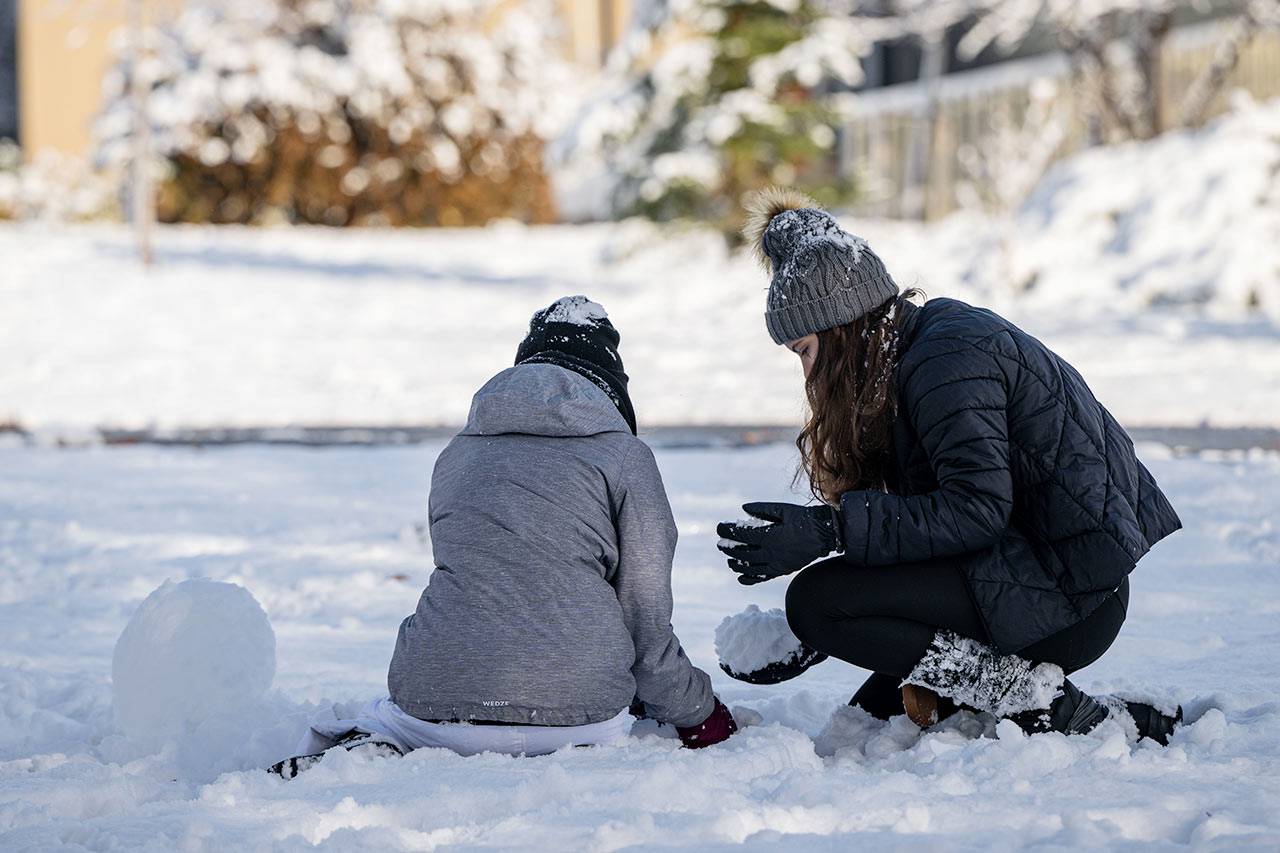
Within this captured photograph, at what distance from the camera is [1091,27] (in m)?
15.4

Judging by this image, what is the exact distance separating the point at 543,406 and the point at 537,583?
341 millimetres

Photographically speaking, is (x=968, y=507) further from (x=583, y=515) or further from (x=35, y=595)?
(x=35, y=595)

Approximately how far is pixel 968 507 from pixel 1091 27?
13.6 metres

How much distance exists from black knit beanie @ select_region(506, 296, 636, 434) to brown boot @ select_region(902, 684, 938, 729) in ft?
2.63

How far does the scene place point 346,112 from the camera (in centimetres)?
2428

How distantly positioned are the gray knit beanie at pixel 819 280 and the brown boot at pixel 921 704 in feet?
2.58

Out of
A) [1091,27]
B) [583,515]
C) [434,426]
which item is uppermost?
[1091,27]

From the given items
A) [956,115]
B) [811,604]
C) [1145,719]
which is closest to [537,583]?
[811,604]

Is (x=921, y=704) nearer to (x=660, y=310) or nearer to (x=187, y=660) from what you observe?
(x=187, y=660)

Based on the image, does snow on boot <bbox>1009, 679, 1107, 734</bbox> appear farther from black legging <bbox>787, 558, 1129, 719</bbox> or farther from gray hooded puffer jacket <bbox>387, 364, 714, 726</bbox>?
gray hooded puffer jacket <bbox>387, 364, 714, 726</bbox>

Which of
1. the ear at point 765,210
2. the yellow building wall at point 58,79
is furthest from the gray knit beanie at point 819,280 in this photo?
the yellow building wall at point 58,79

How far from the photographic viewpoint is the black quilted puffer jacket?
9.75ft

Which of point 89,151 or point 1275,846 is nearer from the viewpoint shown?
point 1275,846

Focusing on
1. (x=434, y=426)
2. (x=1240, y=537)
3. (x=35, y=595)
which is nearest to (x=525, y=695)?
(x=35, y=595)
